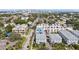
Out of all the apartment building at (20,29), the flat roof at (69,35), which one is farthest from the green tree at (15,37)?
the flat roof at (69,35)

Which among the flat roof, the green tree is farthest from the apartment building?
the flat roof

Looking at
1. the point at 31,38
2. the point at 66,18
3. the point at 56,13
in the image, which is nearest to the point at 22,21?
the point at 31,38

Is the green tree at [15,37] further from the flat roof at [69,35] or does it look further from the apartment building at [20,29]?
the flat roof at [69,35]

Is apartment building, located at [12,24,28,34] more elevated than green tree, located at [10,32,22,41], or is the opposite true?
apartment building, located at [12,24,28,34]

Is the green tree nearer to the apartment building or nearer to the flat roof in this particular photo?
the apartment building

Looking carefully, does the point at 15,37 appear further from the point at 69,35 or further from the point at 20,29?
the point at 69,35

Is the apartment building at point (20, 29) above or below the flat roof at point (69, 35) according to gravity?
above

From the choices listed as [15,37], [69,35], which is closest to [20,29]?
[15,37]

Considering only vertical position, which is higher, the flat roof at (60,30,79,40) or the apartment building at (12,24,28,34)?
the apartment building at (12,24,28,34)

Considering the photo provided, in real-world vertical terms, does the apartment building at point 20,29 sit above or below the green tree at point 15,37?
above
